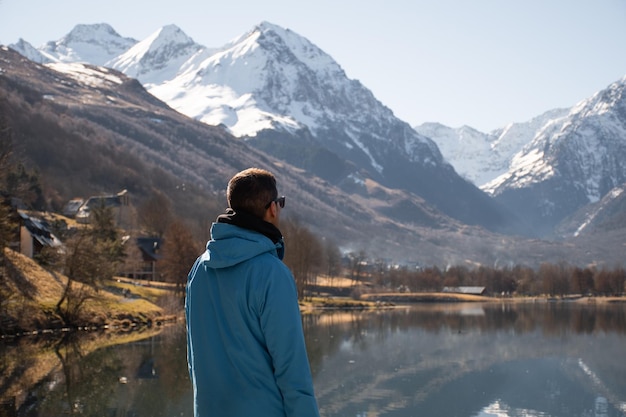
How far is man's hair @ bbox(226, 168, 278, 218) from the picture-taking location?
670 centimetres

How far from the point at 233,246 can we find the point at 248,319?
0.52 m

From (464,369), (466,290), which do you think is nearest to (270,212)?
(464,369)

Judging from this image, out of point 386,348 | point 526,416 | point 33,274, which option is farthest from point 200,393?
point 33,274

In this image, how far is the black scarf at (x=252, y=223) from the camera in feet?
21.7

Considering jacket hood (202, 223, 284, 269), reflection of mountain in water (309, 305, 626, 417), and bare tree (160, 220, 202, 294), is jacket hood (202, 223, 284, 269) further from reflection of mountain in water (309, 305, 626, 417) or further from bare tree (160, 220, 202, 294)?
bare tree (160, 220, 202, 294)

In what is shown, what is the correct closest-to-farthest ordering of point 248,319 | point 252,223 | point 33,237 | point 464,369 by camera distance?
point 248,319 < point 252,223 < point 464,369 < point 33,237

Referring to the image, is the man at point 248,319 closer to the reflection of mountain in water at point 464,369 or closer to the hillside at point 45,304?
the reflection of mountain in water at point 464,369

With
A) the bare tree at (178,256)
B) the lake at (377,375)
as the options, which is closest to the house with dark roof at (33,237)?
the bare tree at (178,256)

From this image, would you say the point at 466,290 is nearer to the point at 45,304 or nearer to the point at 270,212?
the point at 45,304

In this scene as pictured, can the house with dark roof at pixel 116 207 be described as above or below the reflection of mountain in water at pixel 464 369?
above

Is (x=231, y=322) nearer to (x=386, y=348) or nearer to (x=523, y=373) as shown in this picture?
(x=523, y=373)

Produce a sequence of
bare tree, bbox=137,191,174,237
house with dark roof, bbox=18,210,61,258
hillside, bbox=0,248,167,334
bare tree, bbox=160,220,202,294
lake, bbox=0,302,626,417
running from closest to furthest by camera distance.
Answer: lake, bbox=0,302,626,417
hillside, bbox=0,248,167,334
house with dark roof, bbox=18,210,61,258
bare tree, bbox=160,220,202,294
bare tree, bbox=137,191,174,237

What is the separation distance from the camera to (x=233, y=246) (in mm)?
6438

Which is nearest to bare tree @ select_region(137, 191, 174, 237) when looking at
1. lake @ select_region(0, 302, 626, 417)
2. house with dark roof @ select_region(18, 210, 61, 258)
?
house with dark roof @ select_region(18, 210, 61, 258)
